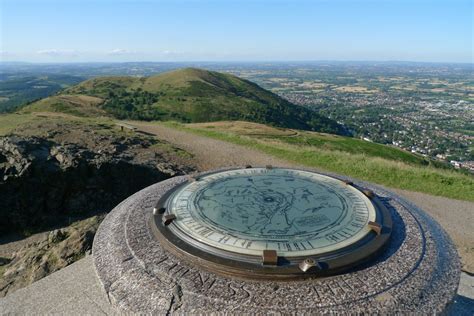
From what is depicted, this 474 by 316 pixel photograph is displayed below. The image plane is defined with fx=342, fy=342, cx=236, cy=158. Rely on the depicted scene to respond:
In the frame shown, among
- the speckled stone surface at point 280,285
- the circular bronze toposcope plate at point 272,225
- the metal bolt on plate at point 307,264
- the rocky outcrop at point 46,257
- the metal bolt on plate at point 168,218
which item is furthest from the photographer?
the rocky outcrop at point 46,257

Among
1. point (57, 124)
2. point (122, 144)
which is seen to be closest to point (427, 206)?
point (122, 144)

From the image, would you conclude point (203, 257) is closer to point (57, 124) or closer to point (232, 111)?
point (57, 124)

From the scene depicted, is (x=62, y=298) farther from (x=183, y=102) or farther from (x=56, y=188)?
(x=183, y=102)

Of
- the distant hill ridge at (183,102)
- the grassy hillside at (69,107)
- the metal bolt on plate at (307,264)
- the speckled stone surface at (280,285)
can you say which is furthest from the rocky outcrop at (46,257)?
the distant hill ridge at (183,102)

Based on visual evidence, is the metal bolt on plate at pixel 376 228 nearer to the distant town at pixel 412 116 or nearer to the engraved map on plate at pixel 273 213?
the engraved map on plate at pixel 273 213

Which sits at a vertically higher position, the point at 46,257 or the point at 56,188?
the point at 56,188

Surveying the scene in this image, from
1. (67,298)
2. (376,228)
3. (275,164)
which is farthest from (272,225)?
(275,164)
